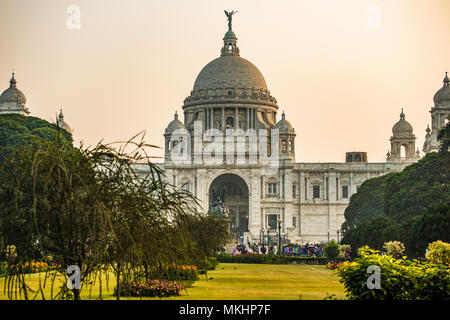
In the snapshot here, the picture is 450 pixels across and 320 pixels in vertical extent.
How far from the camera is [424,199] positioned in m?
61.8

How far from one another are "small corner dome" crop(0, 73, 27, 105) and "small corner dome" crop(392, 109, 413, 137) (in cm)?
4708

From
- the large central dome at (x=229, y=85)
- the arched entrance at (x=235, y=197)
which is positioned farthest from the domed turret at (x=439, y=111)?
the large central dome at (x=229, y=85)

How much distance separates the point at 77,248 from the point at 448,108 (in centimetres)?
8362

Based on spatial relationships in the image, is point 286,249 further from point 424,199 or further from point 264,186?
point 264,186

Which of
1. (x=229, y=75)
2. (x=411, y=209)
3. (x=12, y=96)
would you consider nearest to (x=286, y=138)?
(x=229, y=75)

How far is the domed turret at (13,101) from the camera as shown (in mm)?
93750

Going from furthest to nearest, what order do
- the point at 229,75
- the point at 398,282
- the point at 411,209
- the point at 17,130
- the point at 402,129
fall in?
1. the point at 229,75
2. the point at 402,129
3. the point at 411,209
4. the point at 17,130
5. the point at 398,282

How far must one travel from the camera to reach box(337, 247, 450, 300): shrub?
50.7 ft

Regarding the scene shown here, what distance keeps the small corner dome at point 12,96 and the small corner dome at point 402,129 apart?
154ft

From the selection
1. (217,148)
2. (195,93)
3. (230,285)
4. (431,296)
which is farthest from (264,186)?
(431,296)

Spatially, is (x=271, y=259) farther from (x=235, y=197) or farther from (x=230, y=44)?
(x=230, y=44)

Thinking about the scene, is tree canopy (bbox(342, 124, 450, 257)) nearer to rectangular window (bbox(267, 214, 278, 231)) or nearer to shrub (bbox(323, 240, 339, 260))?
shrub (bbox(323, 240, 339, 260))

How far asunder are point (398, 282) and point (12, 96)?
85.0 m

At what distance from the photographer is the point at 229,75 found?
117438 mm
